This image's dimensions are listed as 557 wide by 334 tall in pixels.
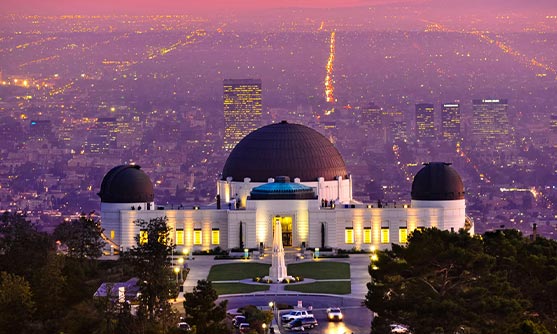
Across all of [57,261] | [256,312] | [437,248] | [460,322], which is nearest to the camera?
[460,322]

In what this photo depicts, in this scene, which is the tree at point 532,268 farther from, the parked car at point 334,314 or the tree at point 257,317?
the tree at point 257,317

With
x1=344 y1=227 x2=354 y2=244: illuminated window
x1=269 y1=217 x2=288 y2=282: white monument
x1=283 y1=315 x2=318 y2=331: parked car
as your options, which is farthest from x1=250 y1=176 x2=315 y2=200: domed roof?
x1=283 y1=315 x2=318 y2=331: parked car

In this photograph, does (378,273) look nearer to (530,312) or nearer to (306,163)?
(530,312)

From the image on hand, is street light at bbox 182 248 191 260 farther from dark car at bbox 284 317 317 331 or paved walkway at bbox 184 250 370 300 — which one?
dark car at bbox 284 317 317 331

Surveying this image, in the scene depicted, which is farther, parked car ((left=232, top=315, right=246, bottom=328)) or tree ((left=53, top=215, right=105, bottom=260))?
tree ((left=53, top=215, right=105, bottom=260))

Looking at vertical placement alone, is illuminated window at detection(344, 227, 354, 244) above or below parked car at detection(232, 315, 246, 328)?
above

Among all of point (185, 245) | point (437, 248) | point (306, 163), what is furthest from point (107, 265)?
point (437, 248)

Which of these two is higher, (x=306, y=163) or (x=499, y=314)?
(x=306, y=163)
